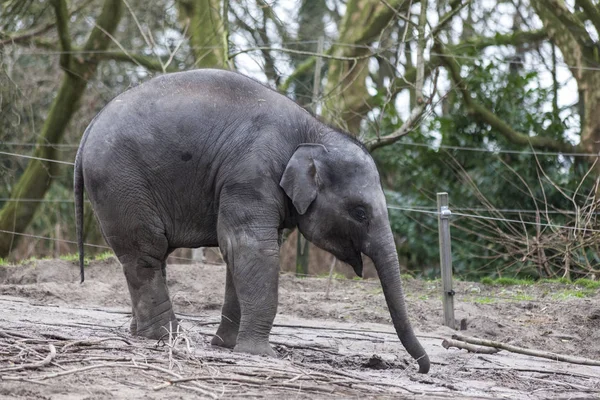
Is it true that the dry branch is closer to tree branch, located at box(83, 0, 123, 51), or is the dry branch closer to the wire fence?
the wire fence

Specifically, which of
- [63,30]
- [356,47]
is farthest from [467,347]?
[356,47]

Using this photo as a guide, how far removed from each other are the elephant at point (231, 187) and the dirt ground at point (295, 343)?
52cm

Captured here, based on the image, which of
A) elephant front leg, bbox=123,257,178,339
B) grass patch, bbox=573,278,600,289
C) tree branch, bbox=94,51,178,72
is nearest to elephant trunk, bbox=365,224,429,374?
elephant front leg, bbox=123,257,178,339

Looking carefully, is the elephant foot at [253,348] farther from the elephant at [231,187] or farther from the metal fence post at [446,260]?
the metal fence post at [446,260]

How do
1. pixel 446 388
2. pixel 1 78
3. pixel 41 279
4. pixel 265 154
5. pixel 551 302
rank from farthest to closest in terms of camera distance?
1. pixel 1 78
2. pixel 41 279
3. pixel 551 302
4. pixel 265 154
5. pixel 446 388

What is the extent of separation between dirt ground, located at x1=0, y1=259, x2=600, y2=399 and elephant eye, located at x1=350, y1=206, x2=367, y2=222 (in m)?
0.96

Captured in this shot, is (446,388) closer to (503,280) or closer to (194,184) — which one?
(194,184)

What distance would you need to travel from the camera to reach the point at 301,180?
689 centimetres

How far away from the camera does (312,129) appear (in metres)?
7.24

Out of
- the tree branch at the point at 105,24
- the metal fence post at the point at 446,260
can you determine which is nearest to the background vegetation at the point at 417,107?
the tree branch at the point at 105,24

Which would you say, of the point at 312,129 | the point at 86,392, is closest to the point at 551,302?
the point at 312,129

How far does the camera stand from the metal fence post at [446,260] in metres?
9.27

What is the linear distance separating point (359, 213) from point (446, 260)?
2.69 metres

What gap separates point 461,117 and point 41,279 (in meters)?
7.15
